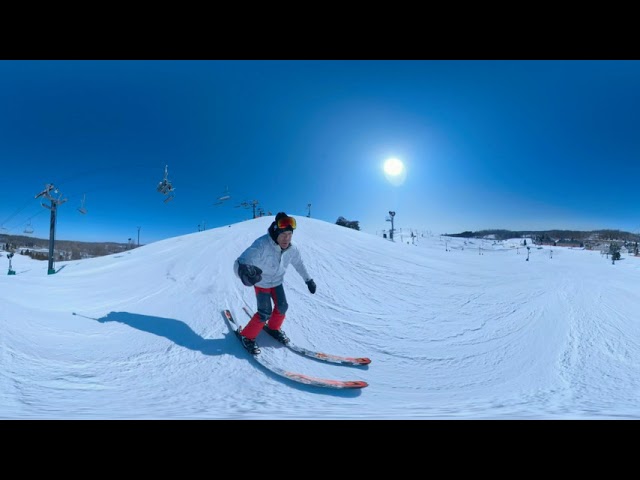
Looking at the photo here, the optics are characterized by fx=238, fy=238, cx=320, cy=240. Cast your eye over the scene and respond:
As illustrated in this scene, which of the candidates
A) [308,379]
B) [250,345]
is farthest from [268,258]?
[308,379]

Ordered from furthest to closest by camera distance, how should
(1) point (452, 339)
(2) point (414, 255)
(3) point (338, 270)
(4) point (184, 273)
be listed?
(2) point (414, 255)
(3) point (338, 270)
(4) point (184, 273)
(1) point (452, 339)

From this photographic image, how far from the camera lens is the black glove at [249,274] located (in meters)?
2.37

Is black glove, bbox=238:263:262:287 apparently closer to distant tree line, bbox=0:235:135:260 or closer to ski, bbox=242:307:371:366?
ski, bbox=242:307:371:366

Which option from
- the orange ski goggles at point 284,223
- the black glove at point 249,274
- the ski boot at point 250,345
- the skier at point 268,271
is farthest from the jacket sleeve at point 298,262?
the ski boot at point 250,345

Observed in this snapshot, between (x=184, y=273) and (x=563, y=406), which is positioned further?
(x=184, y=273)

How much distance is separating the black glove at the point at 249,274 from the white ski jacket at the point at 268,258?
6 centimetres

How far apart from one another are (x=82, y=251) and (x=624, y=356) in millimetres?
13372

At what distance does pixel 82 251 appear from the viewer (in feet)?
28.3

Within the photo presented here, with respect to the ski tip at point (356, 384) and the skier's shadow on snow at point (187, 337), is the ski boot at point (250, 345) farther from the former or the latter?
the ski tip at point (356, 384)

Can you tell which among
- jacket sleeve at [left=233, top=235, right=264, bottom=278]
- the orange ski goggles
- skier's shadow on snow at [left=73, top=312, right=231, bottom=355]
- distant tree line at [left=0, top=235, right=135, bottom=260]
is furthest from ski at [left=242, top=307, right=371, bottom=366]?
distant tree line at [left=0, top=235, right=135, bottom=260]

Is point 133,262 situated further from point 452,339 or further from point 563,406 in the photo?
point 563,406

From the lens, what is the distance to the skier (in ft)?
7.91

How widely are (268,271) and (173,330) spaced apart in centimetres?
127
